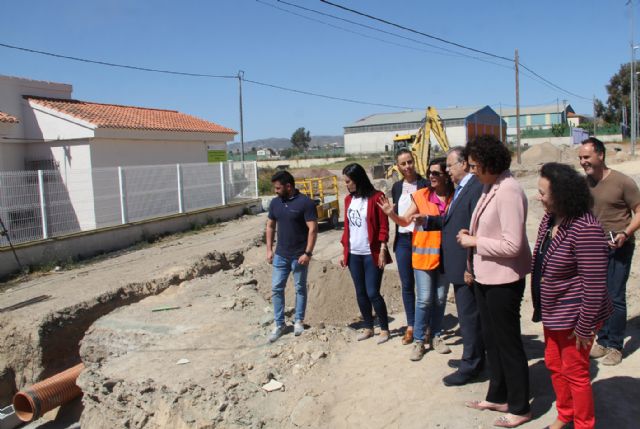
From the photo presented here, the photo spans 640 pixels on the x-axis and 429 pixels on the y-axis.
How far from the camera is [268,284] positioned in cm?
876

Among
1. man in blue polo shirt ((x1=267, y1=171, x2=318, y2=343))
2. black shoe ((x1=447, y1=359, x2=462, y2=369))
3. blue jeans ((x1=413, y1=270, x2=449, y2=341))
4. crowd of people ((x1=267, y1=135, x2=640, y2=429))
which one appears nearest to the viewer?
crowd of people ((x1=267, y1=135, x2=640, y2=429))

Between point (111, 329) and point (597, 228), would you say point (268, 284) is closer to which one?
point (111, 329)

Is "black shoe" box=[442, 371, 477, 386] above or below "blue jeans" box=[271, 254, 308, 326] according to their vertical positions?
below

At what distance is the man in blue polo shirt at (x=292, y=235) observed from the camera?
5.43m

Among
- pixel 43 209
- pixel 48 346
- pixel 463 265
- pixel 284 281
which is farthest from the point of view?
pixel 43 209

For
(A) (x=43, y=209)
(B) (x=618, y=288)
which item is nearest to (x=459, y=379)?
(B) (x=618, y=288)

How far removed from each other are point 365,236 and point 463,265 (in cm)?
120

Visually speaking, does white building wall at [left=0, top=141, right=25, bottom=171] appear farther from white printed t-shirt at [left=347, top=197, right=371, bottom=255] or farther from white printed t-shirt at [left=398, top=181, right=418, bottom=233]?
white printed t-shirt at [left=398, top=181, right=418, bottom=233]

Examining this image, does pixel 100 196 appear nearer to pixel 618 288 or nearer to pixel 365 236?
pixel 365 236

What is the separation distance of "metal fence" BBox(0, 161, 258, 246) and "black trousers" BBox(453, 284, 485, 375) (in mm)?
9610

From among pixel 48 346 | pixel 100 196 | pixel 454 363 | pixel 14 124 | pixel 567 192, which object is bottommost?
pixel 48 346

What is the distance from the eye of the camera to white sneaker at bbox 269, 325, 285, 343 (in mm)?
5512

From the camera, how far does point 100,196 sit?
13.0 meters

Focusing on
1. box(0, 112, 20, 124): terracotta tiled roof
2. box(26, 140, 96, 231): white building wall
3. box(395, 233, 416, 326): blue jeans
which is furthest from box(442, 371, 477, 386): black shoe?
box(0, 112, 20, 124): terracotta tiled roof
